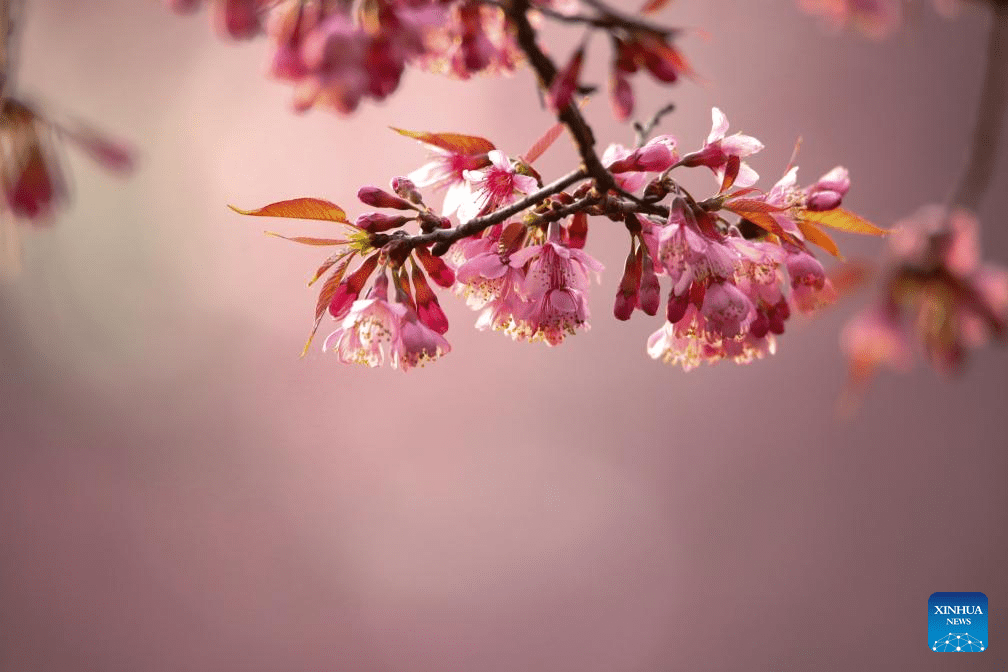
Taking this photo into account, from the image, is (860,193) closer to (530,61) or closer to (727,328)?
(727,328)

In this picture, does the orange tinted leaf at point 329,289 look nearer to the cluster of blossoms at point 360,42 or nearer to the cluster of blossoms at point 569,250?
the cluster of blossoms at point 569,250

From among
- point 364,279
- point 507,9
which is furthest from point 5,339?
point 507,9

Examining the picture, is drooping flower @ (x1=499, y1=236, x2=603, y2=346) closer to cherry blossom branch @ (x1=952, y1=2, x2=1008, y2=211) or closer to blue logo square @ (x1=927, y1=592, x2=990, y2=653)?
cherry blossom branch @ (x1=952, y1=2, x2=1008, y2=211)

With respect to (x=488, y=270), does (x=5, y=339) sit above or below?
above

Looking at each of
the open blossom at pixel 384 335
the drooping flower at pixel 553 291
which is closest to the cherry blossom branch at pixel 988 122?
the drooping flower at pixel 553 291

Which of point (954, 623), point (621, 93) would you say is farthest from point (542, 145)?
point (954, 623)
